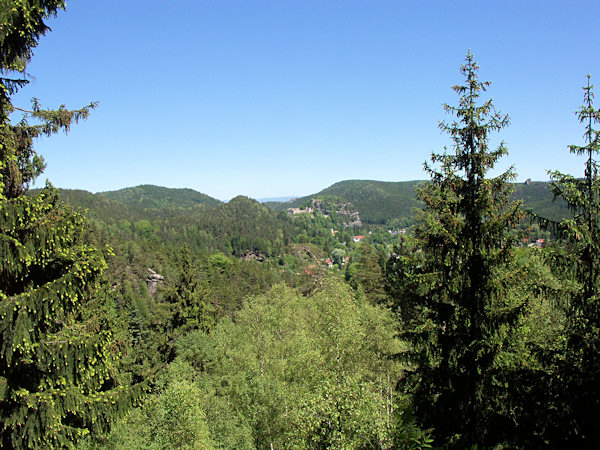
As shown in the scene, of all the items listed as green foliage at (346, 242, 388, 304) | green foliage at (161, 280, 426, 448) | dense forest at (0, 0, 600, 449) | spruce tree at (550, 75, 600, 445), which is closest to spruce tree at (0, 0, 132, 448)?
dense forest at (0, 0, 600, 449)

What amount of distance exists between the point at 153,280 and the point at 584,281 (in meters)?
86.2

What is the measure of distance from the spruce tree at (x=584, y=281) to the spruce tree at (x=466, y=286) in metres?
1.18

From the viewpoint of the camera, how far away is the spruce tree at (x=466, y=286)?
30.6ft

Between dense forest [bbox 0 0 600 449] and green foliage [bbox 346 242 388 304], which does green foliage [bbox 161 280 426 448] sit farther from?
green foliage [bbox 346 242 388 304]

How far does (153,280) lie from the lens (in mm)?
83500

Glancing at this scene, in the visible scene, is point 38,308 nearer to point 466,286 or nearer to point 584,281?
point 466,286

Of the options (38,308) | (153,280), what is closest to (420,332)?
(38,308)

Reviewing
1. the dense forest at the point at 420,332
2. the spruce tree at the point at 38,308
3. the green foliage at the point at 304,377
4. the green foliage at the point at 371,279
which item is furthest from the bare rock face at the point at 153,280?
the spruce tree at the point at 38,308

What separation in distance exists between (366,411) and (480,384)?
10.1ft

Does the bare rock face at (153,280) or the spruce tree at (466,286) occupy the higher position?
the spruce tree at (466,286)

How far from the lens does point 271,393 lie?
640 inches

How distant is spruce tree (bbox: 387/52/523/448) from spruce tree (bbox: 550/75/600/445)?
118cm

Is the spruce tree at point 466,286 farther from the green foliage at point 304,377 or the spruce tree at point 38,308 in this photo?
the spruce tree at point 38,308

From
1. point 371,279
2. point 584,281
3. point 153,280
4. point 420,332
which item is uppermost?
point 584,281
